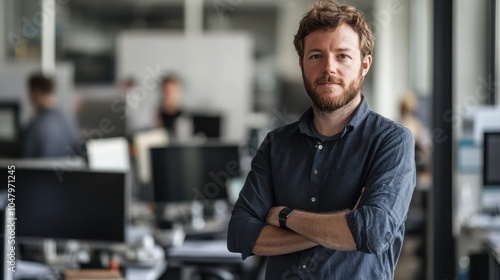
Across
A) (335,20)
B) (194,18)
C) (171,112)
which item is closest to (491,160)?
(335,20)

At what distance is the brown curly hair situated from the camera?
6.95 feet

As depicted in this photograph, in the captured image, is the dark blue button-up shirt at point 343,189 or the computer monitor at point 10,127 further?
the computer monitor at point 10,127

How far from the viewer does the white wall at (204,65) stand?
1103 cm

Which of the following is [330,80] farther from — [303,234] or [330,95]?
[303,234]

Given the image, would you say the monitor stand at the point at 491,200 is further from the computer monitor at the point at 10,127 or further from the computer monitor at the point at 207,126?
the computer monitor at the point at 10,127

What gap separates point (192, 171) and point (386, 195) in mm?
3312

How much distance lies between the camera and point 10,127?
23.7ft

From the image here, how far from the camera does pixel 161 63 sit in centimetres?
1105

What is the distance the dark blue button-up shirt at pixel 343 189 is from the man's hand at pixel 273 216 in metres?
0.02

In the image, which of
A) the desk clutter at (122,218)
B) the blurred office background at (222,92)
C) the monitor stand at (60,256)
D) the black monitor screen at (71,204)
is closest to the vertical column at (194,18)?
the blurred office background at (222,92)

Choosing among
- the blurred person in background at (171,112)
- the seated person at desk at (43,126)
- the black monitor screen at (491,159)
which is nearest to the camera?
the black monitor screen at (491,159)

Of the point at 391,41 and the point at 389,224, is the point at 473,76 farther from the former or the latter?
the point at 391,41

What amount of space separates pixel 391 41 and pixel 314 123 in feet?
36.1

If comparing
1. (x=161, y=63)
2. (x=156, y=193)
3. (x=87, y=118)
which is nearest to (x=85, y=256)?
(x=156, y=193)
